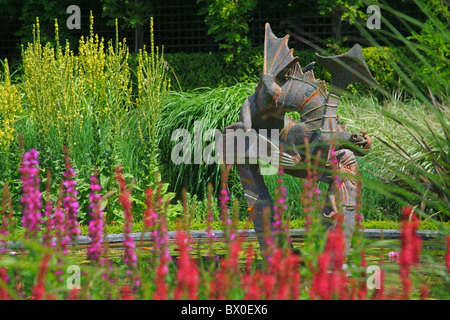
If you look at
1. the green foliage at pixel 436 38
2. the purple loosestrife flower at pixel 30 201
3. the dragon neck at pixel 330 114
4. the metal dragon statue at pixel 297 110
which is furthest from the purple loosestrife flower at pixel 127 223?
the dragon neck at pixel 330 114

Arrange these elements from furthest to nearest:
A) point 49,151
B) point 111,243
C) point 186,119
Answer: point 186,119 < point 49,151 < point 111,243

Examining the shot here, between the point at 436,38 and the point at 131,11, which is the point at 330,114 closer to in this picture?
the point at 436,38

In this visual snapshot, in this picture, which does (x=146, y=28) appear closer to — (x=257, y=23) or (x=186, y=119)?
(x=257, y=23)

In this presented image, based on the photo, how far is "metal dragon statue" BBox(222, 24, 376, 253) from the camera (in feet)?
13.4

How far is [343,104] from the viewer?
27.9ft

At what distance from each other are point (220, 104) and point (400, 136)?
236 cm

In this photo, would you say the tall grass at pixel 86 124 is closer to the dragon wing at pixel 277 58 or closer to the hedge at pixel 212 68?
the dragon wing at pixel 277 58

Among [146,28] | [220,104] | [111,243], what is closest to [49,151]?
[111,243]

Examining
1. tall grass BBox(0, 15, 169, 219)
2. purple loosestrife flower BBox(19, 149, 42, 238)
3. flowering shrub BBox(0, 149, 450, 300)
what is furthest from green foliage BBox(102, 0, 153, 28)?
flowering shrub BBox(0, 149, 450, 300)

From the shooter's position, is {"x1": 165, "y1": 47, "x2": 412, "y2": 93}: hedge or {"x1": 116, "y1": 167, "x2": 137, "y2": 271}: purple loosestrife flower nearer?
{"x1": 116, "y1": 167, "x2": 137, "y2": 271}: purple loosestrife flower

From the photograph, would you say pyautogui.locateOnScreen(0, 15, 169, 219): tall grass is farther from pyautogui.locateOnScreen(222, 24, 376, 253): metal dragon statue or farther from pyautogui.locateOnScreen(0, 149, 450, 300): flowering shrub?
pyautogui.locateOnScreen(0, 149, 450, 300): flowering shrub

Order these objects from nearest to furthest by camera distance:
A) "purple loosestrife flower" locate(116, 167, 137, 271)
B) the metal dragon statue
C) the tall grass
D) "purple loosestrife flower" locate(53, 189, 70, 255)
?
"purple loosestrife flower" locate(116, 167, 137, 271) → "purple loosestrife flower" locate(53, 189, 70, 255) → the metal dragon statue → the tall grass

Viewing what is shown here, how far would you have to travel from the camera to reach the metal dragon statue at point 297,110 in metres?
4.07

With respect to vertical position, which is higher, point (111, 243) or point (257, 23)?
point (257, 23)
